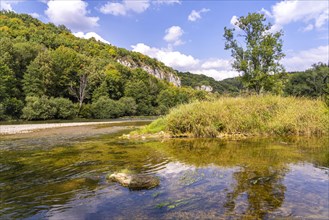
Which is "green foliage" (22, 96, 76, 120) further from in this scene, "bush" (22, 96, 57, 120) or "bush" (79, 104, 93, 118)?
"bush" (79, 104, 93, 118)

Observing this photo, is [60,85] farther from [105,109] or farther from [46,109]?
[46,109]

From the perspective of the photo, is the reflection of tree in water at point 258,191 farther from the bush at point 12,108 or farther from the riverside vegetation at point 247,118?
the bush at point 12,108

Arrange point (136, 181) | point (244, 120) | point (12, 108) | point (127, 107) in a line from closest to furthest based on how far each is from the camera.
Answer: point (136, 181), point (244, 120), point (12, 108), point (127, 107)

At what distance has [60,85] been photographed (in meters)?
67.6

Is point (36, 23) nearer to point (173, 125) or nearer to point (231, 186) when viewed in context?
point (173, 125)

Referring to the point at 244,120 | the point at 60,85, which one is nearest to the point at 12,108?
the point at 60,85

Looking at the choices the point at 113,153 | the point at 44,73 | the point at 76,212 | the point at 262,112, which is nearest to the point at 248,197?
the point at 76,212

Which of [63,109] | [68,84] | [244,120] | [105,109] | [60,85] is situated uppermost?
[68,84]

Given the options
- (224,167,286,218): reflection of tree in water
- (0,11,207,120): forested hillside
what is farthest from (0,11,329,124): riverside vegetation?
(224,167,286,218): reflection of tree in water

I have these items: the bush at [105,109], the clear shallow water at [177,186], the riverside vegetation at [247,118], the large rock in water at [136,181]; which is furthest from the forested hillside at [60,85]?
the large rock in water at [136,181]

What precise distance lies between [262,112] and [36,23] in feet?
396

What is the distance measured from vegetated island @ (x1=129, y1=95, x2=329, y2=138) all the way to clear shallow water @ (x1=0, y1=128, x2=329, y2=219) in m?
5.22

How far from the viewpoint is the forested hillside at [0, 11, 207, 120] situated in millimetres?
49438

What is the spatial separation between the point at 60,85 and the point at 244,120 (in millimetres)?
59866
